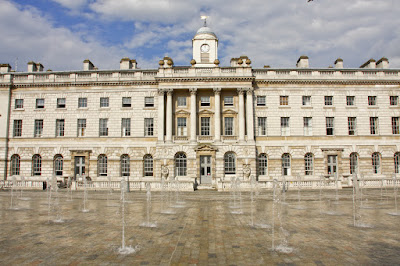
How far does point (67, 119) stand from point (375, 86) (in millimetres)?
39778

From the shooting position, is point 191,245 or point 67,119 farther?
point 67,119

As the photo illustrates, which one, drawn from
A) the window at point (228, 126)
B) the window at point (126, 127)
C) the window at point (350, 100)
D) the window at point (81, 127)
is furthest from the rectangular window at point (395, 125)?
the window at point (81, 127)

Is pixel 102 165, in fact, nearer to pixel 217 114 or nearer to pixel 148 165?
pixel 148 165

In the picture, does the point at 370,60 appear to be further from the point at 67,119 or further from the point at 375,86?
the point at 67,119

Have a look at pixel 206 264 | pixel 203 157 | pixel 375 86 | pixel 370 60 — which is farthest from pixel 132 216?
pixel 370 60

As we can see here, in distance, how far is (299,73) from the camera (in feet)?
121

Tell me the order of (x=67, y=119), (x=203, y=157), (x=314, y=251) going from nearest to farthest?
(x=314, y=251)
(x=203, y=157)
(x=67, y=119)

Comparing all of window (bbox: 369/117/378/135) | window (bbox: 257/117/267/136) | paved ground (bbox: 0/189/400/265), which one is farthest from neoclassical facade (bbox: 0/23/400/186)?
paved ground (bbox: 0/189/400/265)

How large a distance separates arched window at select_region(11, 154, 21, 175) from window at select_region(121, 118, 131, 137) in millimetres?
13902

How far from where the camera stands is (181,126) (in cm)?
3634

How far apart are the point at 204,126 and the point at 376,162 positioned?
21919 millimetres

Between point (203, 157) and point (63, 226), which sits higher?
point (203, 157)

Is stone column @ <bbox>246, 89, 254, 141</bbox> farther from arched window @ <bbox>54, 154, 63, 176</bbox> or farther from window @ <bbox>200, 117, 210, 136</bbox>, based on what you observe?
arched window @ <bbox>54, 154, 63, 176</bbox>

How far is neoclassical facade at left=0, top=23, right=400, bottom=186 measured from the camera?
35.2 metres
